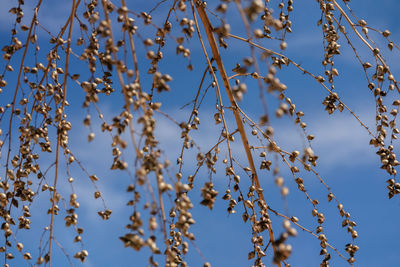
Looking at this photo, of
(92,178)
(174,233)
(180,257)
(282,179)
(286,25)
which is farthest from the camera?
(286,25)

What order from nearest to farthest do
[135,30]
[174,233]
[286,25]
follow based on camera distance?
[135,30]
[174,233]
[286,25]

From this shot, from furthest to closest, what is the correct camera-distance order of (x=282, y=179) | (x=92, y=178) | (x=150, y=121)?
(x=92, y=178)
(x=150, y=121)
(x=282, y=179)

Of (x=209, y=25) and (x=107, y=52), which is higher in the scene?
(x=209, y=25)

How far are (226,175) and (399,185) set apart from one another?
0.72 meters

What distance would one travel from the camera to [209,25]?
2.04m

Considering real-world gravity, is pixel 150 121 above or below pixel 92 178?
below

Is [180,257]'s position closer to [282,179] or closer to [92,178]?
[92,178]

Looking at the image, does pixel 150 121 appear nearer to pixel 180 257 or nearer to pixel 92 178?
pixel 92 178

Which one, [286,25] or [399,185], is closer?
[399,185]

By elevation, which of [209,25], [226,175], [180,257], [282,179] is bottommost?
[282,179]

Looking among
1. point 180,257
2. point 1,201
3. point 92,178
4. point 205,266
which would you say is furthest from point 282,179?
point 1,201

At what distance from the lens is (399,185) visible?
6.45 feet

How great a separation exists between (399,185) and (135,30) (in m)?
1.28

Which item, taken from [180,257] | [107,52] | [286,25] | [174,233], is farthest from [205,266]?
[286,25]
